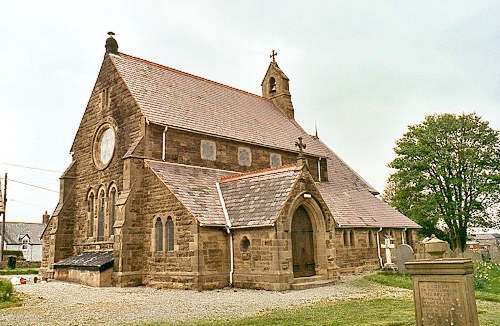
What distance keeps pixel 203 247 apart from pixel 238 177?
16.9 ft

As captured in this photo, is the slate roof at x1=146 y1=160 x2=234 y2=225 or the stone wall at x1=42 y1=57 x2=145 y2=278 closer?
the slate roof at x1=146 y1=160 x2=234 y2=225

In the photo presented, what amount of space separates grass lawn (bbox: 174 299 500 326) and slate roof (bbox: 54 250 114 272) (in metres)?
11.4

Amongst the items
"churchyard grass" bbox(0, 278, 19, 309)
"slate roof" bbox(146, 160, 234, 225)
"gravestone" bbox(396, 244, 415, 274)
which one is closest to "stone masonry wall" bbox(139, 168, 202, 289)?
"slate roof" bbox(146, 160, 234, 225)

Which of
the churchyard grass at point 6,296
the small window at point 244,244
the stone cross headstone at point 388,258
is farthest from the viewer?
the stone cross headstone at point 388,258

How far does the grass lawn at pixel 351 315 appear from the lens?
34.0 ft

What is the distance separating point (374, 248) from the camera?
28703 millimetres

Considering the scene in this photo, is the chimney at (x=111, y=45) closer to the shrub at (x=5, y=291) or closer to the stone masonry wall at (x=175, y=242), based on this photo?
the stone masonry wall at (x=175, y=242)

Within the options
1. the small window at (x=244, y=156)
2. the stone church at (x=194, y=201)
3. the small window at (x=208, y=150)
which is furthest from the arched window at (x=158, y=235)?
the small window at (x=244, y=156)

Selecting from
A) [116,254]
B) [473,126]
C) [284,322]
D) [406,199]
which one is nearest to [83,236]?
[116,254]

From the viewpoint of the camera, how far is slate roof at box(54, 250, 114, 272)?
2097 centimetres

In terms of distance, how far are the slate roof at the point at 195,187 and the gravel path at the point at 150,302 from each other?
356 centimetres

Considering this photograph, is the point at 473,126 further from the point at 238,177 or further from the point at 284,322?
the point at 284,322

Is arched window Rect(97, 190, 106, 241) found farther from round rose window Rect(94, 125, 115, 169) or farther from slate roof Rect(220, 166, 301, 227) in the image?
slate roof Rect(220, 166, 301, 227)

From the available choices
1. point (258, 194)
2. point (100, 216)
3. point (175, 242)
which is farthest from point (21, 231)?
point (258, 194)
